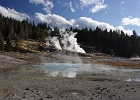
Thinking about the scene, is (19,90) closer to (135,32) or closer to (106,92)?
(106,92)

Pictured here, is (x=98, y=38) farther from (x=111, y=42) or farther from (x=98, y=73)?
(x=98, y=73)

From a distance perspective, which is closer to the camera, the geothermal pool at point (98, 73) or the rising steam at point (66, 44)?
the geothermal pool at point (98, 73)

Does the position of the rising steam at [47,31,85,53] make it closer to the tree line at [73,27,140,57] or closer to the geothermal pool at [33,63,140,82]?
the tree line at [73,27,140,57]

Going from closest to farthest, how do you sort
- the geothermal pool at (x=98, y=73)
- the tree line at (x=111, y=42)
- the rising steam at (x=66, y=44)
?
the geothermal pool at (x=98, y=73)
the rising steam at (x=66, y=44)
the tree line at (x=111, y=42)

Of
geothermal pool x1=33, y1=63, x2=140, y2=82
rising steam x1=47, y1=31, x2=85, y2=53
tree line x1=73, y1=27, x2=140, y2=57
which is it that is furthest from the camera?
tree line x1=73, y1=27, x2=140, y2=57

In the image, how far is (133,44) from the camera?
151 meters

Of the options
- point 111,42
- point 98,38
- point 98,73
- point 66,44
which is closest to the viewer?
point 98,73

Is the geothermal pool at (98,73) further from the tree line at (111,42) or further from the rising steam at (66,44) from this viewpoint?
the tree line at (111,42)

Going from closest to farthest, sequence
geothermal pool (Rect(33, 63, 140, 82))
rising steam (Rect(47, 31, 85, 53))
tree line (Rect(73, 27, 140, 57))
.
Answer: geothermal pool (Rect(33, 63, 140, 82))
rising steam (Rect(47, 31, 85, 53))
tree line (Rect(73, 27, 140, 57))

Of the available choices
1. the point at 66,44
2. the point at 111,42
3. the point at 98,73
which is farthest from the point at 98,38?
the point at 98,73

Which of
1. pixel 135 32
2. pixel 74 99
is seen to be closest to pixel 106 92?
pixel 74 99

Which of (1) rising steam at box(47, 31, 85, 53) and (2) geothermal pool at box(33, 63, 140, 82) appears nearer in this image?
(2) geothermal pool at box(33, 63, 140, 82)

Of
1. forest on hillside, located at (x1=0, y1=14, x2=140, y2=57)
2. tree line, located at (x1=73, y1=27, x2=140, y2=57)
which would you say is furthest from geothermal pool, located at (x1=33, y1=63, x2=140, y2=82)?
tree line, located at (x1=73, y1=27, x2=140, y2=57)

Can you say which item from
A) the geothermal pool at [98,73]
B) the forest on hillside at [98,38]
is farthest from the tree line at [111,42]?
the geothermal pool at [98,73]
